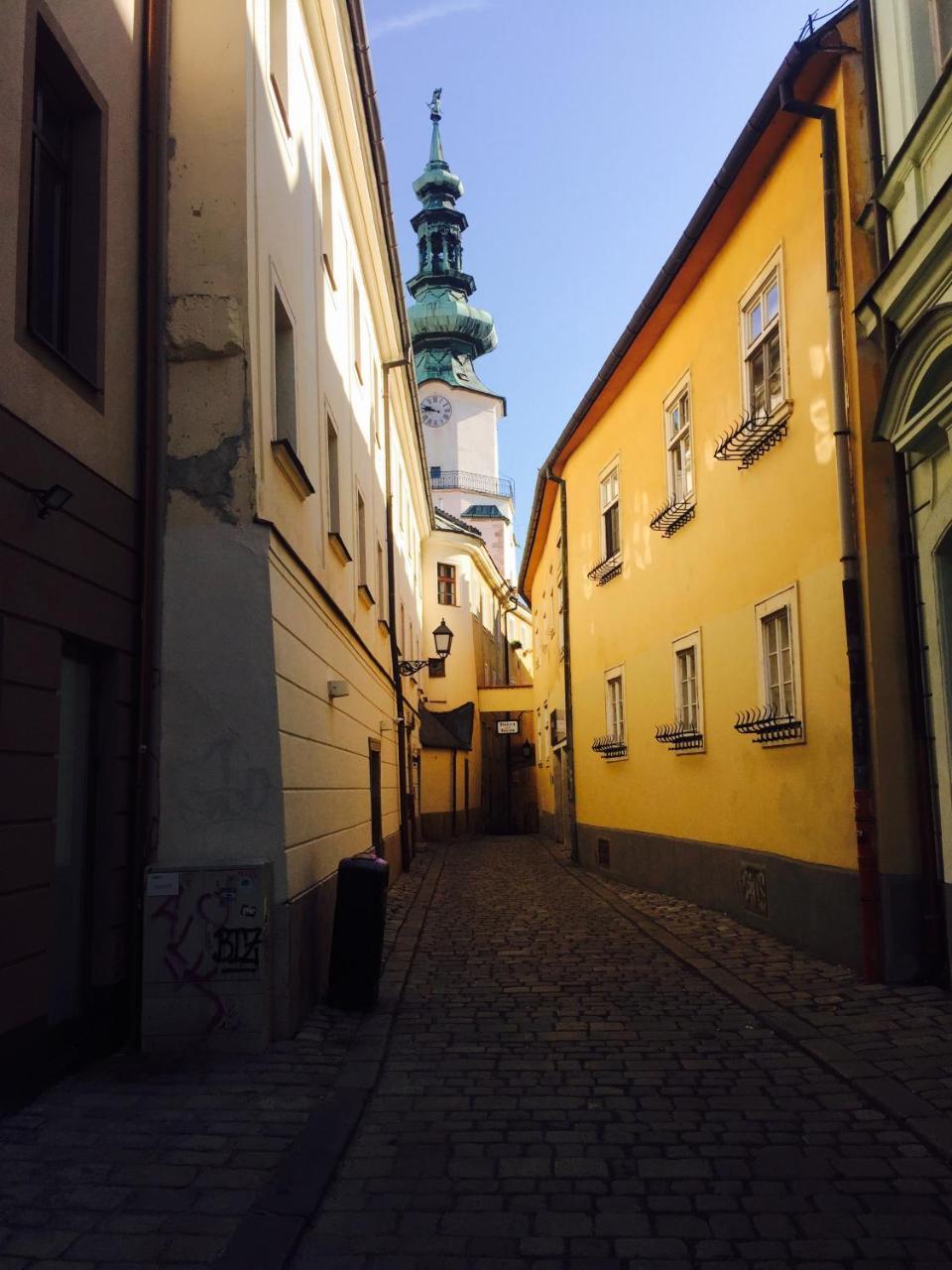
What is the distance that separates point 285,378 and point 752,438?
4.25 meters

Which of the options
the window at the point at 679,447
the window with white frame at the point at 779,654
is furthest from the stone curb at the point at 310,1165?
the window at the point at 679,447

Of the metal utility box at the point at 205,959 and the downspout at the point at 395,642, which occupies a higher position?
the downspout at the point at 395,642

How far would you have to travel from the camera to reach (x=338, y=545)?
407 inches

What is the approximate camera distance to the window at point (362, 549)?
13.1 metres

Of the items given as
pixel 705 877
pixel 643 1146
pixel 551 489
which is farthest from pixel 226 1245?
pixel 551 489

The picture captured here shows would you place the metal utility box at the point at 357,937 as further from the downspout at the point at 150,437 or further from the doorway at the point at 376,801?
the doorway at the point at 376,801

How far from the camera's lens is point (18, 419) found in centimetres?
538

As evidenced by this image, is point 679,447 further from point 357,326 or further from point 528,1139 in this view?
point 528,1139

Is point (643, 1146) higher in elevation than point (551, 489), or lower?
lower

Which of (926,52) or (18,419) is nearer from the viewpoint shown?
(18,419)

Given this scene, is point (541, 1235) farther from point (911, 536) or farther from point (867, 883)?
point (911, 536)

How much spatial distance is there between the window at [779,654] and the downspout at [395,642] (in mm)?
7828

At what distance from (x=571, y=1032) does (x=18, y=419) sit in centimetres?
464

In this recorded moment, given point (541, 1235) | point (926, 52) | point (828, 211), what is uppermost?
point (926, 52)
